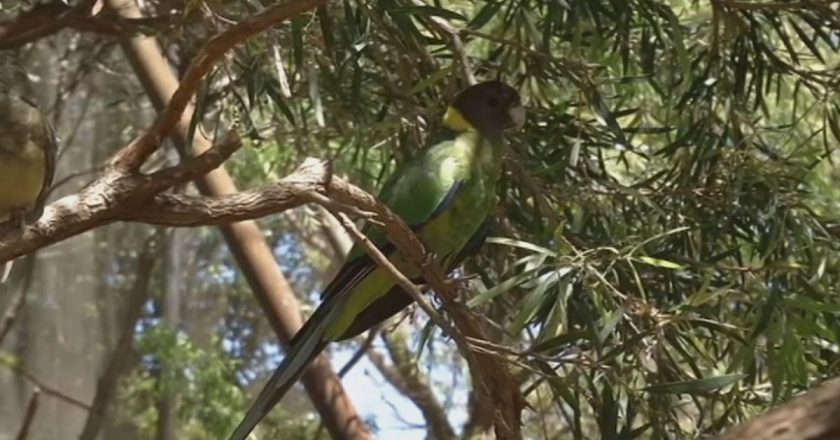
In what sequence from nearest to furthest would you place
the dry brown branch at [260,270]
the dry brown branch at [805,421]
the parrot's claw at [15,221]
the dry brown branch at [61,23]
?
the dry brown branch at [805,421] < the parrot's claw at [15,221] < the dry brown branch at [61,23] < the dry brown branch at [260,270]

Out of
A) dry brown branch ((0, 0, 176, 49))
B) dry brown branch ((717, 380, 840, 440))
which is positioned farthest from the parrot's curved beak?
dry brown branch ((717, 380, 840, 440))

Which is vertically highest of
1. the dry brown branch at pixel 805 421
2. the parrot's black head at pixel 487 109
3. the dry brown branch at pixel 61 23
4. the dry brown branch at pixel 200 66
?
the dry brown branch at pixel 61 23

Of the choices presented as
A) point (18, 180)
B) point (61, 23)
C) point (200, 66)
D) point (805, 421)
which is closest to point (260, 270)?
point (61, 23)

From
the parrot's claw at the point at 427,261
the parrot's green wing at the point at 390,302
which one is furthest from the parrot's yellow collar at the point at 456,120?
the parrot's claw at the point at 427,261

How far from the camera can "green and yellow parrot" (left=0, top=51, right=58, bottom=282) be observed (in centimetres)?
109

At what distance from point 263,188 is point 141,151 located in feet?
0.30

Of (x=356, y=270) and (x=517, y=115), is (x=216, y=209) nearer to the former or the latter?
(x=356, y=270)

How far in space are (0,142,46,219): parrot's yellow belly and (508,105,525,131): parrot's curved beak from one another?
0.45m

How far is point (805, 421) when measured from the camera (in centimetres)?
43

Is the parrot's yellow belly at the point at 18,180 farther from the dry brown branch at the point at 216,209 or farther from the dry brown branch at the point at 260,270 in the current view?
the dry brown branch at the point at 260,270

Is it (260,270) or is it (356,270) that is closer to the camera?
(356,270)

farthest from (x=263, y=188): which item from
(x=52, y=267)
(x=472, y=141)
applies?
(x=52, y=267)

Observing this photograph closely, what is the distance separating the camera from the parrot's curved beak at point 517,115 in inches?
47.9

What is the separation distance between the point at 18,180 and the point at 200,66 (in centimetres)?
35
